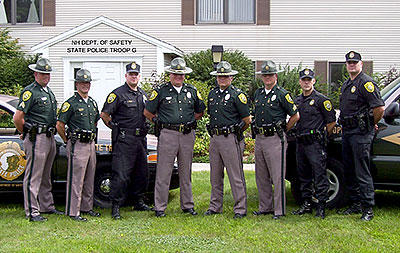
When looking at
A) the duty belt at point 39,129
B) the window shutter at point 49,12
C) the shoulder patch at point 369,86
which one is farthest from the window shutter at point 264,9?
the duty belt at point 39,129

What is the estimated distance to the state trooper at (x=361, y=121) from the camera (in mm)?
5867

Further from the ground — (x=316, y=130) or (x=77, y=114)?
(x=77, y=114)

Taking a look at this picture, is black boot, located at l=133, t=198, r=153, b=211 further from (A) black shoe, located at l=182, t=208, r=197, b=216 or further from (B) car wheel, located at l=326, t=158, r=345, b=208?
(B) car wheel, located at l=326, t=158, r=345, b=208

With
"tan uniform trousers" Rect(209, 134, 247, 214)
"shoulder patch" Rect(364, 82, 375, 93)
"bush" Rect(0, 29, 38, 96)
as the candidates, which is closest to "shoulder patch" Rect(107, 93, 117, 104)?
"tan uniform trousers" Rect(209, 134, 247, 214)

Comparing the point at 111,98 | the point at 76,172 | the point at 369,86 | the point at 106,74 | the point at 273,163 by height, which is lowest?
the point at 76,172

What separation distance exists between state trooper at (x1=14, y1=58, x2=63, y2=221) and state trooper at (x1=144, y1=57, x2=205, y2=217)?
1267 mm

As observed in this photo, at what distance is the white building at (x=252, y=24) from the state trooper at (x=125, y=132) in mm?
10307

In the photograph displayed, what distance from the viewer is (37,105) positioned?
6070mm

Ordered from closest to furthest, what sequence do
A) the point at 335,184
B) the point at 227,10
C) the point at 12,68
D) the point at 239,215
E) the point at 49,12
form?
the point at 239,215 → the point at 335,184 → the point at 12,68 → the point at 227,10 → the point at 49,12

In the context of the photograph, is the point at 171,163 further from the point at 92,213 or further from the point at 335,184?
the point at 335,184

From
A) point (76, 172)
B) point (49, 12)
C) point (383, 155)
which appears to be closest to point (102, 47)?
point (49, 12)

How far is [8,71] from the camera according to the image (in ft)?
52.7

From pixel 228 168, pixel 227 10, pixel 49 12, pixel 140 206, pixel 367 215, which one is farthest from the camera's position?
pixel 49 12

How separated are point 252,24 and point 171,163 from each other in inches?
474
